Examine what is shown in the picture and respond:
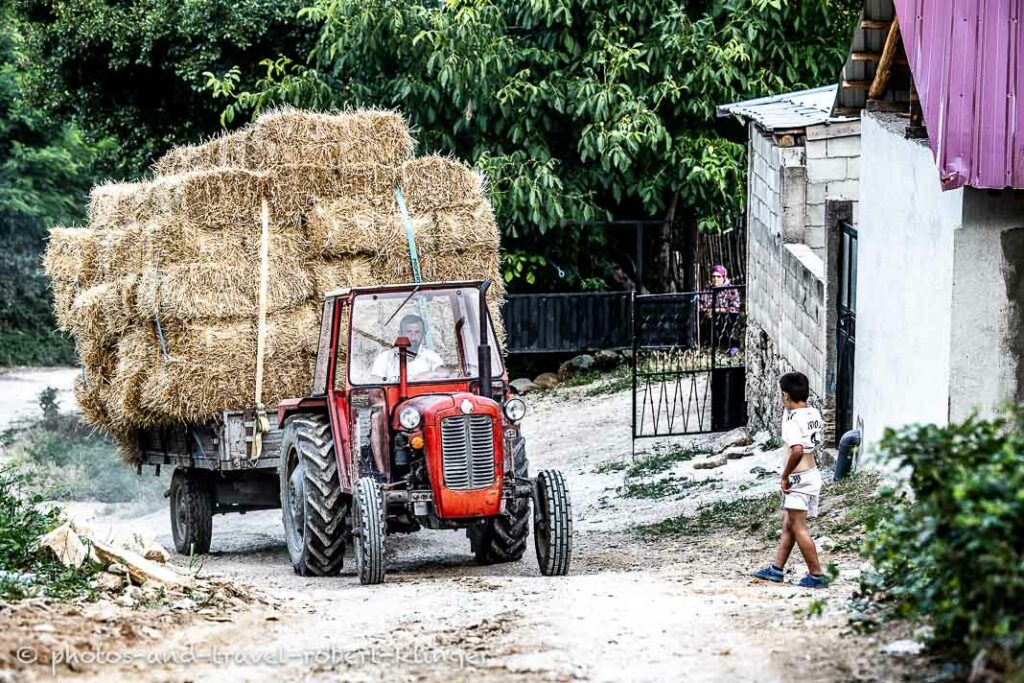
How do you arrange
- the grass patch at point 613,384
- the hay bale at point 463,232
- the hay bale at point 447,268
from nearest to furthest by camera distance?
the hay bale at point 447,268
the hay bale at point 463,232
the grass patch at point 613,384

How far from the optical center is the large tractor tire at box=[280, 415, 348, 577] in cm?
1042

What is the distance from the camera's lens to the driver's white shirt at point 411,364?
10.4 metres

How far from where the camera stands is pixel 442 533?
13.8 metres

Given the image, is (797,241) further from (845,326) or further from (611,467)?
(611,467)

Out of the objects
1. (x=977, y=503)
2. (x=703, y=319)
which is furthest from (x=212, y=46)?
(x=977, y=503)

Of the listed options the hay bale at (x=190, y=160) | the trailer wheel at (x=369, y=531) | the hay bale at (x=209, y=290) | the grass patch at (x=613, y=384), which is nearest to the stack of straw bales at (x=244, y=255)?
the hay bale at (x=209, y=290)

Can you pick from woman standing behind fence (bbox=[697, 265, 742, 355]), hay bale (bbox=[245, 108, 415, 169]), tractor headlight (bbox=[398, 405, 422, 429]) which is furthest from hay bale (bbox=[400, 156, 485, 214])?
woman standing behind fence (bbox=[697, 265, 742, 355])

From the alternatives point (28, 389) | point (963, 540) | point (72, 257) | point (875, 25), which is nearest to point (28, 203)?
point (28, 389)

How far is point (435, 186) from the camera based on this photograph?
12758 mm

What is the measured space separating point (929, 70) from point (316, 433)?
4.92 metres

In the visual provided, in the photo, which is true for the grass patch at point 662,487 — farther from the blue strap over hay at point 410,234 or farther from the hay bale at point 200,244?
the hay bale at point 200,244

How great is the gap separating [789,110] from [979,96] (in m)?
6.97

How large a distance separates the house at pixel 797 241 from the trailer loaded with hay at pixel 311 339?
320 cm

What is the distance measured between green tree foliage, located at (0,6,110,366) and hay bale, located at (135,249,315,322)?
22928 millimetres
